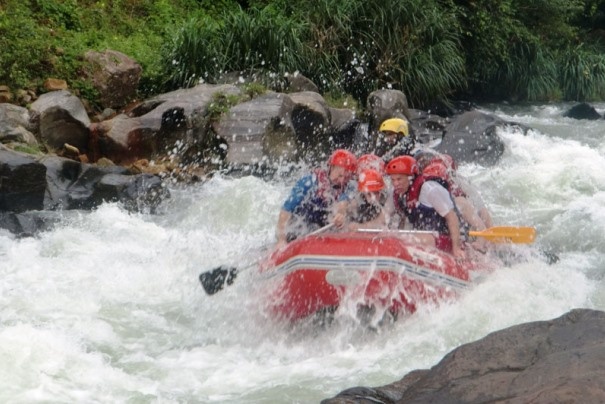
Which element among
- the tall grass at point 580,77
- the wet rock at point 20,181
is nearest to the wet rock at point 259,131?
the wet rock at point 20,181

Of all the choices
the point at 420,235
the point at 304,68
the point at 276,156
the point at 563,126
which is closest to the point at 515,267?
the point at 420,235

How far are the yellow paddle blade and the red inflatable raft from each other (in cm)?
50

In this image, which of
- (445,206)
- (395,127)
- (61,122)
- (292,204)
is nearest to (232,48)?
(61,122)

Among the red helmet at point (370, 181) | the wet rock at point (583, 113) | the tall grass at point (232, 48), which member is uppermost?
the tall grass at point (232, 48)

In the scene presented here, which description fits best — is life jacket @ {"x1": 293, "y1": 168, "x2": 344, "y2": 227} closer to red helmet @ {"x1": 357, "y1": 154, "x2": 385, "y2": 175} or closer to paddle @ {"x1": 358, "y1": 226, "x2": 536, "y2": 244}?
red helmet @ {"x1": 357, "y1": 154, "x2": 385, "y2": 175}

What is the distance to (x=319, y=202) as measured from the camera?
6449 millimetres

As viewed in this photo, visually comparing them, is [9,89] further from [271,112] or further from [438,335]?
[438,335]

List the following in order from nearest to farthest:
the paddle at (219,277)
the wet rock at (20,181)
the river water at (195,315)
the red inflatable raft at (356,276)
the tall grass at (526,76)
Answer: the river water at (195,315) → the red inflatable raft at (356,276) → the paddle at (219,277) → the wet rock at (20,181) → the tall grass at (526,76)

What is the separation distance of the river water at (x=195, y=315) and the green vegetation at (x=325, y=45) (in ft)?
11.0

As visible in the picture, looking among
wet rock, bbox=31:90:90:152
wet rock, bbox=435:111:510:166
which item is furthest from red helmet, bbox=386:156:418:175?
wet rock, bbox=435:111:510:166

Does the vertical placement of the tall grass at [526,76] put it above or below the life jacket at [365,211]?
above

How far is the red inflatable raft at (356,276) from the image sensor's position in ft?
18.8

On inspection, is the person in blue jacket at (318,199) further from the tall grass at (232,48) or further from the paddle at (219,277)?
the tall grass at (232,48)

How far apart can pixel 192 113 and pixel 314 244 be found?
17.1ft
